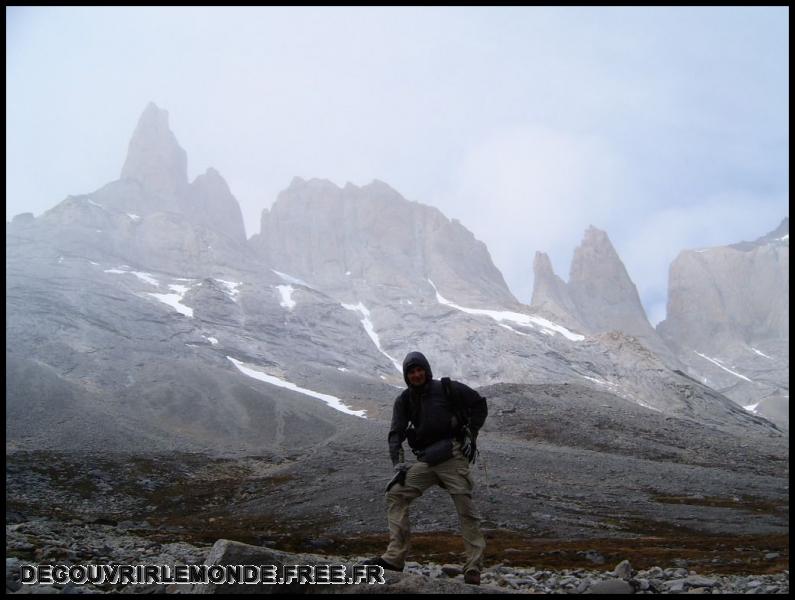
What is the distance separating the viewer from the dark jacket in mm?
9070

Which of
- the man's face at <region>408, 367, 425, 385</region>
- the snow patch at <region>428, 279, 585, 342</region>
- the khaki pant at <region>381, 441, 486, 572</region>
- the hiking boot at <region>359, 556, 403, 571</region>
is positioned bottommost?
the hiking boot at <region>359, 556, 403, 571</region>

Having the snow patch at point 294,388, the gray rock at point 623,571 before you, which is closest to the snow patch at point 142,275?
the snow patch at point 294,388

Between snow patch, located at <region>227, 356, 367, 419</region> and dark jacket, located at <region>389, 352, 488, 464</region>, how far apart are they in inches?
2807

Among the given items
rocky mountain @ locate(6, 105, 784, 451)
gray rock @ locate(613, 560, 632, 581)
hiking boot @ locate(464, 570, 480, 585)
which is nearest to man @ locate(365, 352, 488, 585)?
hiking boot @ locate(464, 570, 480, 585)

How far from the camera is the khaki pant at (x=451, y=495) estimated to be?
8.55m

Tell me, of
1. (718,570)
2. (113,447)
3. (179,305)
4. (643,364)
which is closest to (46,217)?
(179,305)

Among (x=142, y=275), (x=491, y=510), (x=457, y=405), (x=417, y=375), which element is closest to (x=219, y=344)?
(x=142, y=275)

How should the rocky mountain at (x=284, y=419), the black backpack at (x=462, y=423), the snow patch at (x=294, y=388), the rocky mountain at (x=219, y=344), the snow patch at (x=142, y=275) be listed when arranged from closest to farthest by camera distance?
the black backpack at (x=462, y=423) < the rocky mountain at (x=284, y=419) < the rocky mountain at (x=219, y=344) < the snow patch at (x=294, y=388) < the snow patch at (x=142, y=275)

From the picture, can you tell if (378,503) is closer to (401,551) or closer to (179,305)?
(401,551)

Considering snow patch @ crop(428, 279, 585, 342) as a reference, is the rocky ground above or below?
below

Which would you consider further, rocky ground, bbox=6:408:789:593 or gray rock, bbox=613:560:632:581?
rocky ground, bbox=6:408:789:593

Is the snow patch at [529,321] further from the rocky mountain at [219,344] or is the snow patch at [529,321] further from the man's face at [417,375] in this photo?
the man's face at [417,375]

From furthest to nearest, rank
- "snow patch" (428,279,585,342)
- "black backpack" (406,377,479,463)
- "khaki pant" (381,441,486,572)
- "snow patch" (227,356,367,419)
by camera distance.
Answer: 1. "snow patch" (428,279,585,342)
2. "snow patch" (227,356,367,419)
3. "black backpack" (406,377,479,463)
4. "khaki pant" (381,441,486,572)

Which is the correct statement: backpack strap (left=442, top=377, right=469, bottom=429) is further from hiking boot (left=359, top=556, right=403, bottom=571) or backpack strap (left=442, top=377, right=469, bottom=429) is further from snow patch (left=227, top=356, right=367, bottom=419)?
snow patch (left=227, top=356, right=367, bottom=419)
